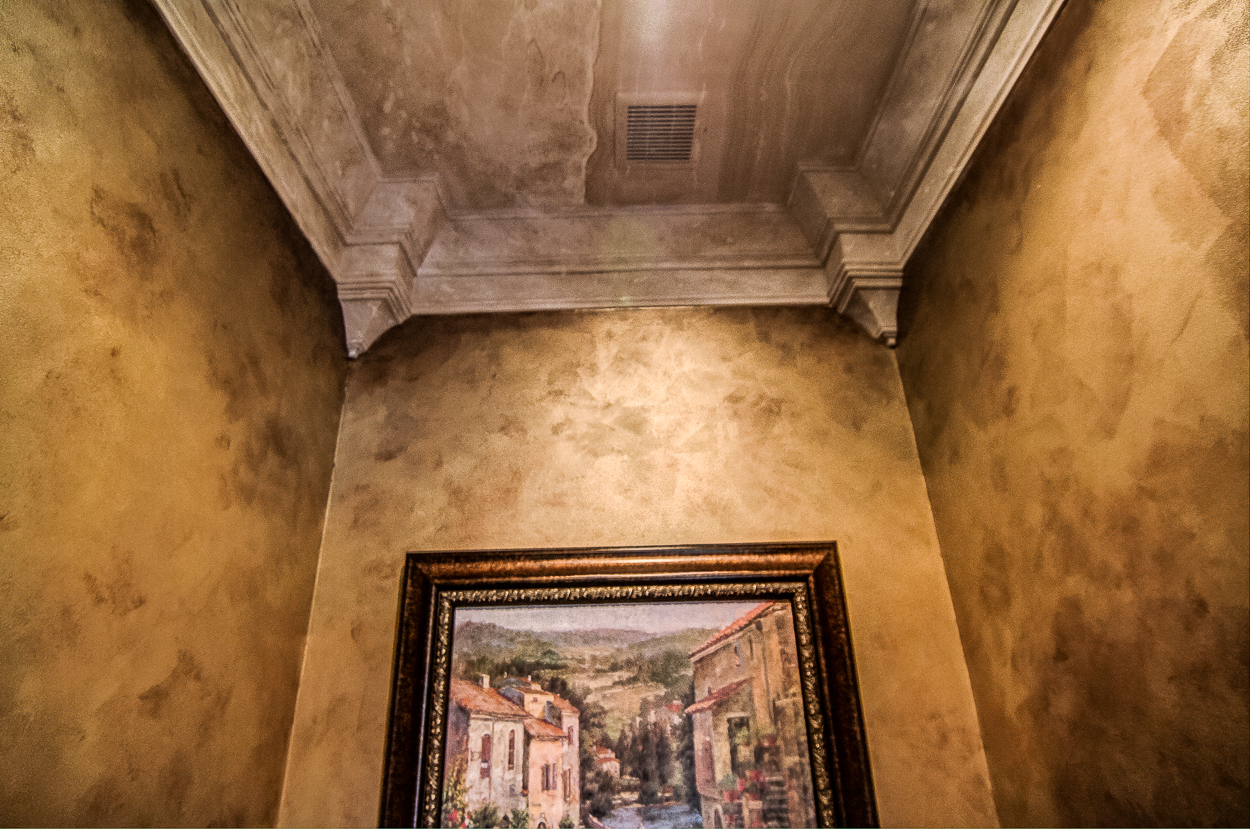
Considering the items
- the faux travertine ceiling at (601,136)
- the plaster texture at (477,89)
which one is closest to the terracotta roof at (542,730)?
the faux travertine ceiling at (601,136)

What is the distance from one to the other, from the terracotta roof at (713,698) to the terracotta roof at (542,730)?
46cm

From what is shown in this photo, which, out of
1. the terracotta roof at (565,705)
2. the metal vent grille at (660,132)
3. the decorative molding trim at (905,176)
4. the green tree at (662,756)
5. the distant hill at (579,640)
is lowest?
the green tree at (662,756)

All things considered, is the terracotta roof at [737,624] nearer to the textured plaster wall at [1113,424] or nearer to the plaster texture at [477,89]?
the textured plaster wall at [1113,424]

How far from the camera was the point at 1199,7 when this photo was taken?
1.52m

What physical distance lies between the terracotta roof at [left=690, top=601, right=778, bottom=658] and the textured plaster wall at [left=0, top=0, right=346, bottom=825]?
151 centimetres

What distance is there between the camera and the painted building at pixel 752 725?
227 cm

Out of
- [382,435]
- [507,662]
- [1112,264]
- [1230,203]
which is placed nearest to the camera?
[1230,203]

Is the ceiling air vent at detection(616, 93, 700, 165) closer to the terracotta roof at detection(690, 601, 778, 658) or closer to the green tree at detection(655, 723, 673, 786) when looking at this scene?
the terracotta roof at detection(690, 601, 778, 658)

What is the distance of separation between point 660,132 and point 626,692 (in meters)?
2.23

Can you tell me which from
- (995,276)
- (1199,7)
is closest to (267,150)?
(995,276)

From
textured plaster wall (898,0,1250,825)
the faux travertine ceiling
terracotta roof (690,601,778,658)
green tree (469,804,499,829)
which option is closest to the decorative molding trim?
the faux travertine ceiling

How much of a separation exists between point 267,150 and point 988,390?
8.59ft

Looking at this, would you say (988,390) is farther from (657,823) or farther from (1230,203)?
(657,823)

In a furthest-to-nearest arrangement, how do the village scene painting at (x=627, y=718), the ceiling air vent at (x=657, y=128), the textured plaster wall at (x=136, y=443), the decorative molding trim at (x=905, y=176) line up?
the ceiling air vent at (x=657, y=128), the village scene painting at (x=627, y=718), the decorative molding trim at (x=905, y=176), the textured plaster wall at (x=136, y=443)
